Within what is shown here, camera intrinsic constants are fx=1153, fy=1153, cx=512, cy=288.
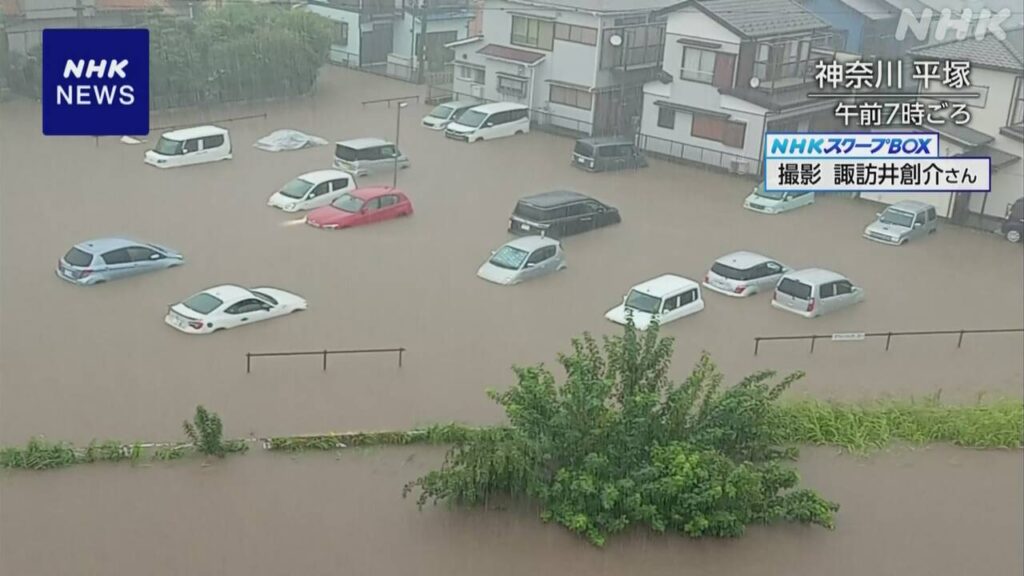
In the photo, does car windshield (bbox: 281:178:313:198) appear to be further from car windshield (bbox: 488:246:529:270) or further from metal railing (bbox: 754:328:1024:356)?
metal railing (bbox: 754:328:1024:356)

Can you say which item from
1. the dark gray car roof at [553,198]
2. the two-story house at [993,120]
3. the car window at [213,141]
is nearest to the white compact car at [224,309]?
the dark gray car roof at [553,198]

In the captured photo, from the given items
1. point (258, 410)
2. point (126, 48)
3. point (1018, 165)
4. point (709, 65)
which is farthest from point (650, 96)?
point (126, 48)

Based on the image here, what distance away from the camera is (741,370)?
468 centimetres

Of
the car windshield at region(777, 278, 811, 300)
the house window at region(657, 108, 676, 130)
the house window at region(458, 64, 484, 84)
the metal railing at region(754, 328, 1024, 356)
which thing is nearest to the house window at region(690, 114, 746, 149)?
Result: the house window at region(657, 108, 676, 130)

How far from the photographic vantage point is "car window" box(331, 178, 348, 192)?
607cm

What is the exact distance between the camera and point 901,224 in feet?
19.9

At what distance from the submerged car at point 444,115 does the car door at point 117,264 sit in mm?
2231

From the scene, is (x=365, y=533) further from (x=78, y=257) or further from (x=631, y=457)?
(x=78, y=257)

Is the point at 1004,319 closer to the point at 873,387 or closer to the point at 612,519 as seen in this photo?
the point at 873,387

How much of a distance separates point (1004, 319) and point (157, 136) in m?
4.33

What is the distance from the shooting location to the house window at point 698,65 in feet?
20.8

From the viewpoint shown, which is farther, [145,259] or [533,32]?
[533,32]

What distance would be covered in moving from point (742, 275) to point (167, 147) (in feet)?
9.85

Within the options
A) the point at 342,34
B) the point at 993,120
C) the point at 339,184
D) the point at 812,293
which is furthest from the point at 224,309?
the point at 993,120
